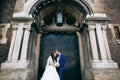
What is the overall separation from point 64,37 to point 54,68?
8.24 ft

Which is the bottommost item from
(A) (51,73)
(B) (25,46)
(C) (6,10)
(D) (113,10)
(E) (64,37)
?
(A) (51,73)

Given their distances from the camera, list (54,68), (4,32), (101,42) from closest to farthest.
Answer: (54,68)
(101,42)
(4,32)

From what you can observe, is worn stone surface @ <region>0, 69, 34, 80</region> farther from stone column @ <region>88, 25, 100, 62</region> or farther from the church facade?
stone column @ <region>88, 25, 100, 62</region>

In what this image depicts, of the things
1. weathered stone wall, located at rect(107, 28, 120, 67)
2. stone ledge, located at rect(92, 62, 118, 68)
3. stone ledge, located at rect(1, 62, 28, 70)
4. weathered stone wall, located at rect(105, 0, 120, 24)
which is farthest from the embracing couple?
weathered stone wall, located at rect(105, 0, 120, 24)

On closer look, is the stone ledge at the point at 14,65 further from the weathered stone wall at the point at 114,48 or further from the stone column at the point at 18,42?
the weathered stone wall at the point at 114,48

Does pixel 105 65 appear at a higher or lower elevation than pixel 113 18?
lower

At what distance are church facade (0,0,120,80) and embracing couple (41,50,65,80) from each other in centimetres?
74

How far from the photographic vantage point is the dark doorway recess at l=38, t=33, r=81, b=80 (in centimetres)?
677

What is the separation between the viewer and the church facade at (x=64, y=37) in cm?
555

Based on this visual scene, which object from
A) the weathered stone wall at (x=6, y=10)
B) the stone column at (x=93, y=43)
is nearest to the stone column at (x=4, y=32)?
the weathered stone wall at (x=6, y=10)

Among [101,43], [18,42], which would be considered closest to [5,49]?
[18,42]

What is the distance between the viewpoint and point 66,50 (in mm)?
7242

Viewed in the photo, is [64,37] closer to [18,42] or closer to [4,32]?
[18,42]

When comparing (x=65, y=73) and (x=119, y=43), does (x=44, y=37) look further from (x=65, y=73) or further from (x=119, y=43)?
(x=119, y=43)
